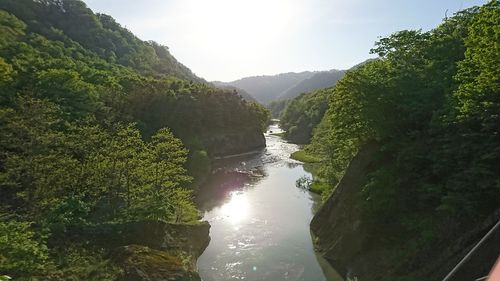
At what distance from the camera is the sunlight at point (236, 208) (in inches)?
1336

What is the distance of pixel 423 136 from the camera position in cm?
1952

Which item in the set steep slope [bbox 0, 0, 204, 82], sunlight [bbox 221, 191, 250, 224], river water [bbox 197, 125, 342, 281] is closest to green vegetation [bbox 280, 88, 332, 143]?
river water [bbox 197, 125, 342, 281]

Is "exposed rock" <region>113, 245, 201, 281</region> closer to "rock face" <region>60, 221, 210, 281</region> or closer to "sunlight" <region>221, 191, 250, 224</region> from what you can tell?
"rock face" <region>60, 221, 210, 281</region>

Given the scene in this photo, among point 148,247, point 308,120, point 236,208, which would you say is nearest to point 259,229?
point 236,208

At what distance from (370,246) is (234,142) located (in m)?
63.4

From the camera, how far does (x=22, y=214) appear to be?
21.1 m

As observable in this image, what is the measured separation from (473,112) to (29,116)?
2479 cm

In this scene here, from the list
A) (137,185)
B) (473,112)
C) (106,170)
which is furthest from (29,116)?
(473,112)

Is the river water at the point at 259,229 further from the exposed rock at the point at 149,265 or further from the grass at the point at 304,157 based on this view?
the grass at the point at 304,157

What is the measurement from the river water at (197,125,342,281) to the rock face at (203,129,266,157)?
19856 millimetres

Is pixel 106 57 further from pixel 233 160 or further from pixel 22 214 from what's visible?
pixel 22 214

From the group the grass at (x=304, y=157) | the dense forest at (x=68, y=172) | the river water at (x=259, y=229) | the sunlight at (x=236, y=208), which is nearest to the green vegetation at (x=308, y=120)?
the grass at (x=304, y=157)

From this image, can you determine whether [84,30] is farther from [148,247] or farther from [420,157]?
[420,157]

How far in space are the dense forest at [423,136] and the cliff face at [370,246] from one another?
96 mm
